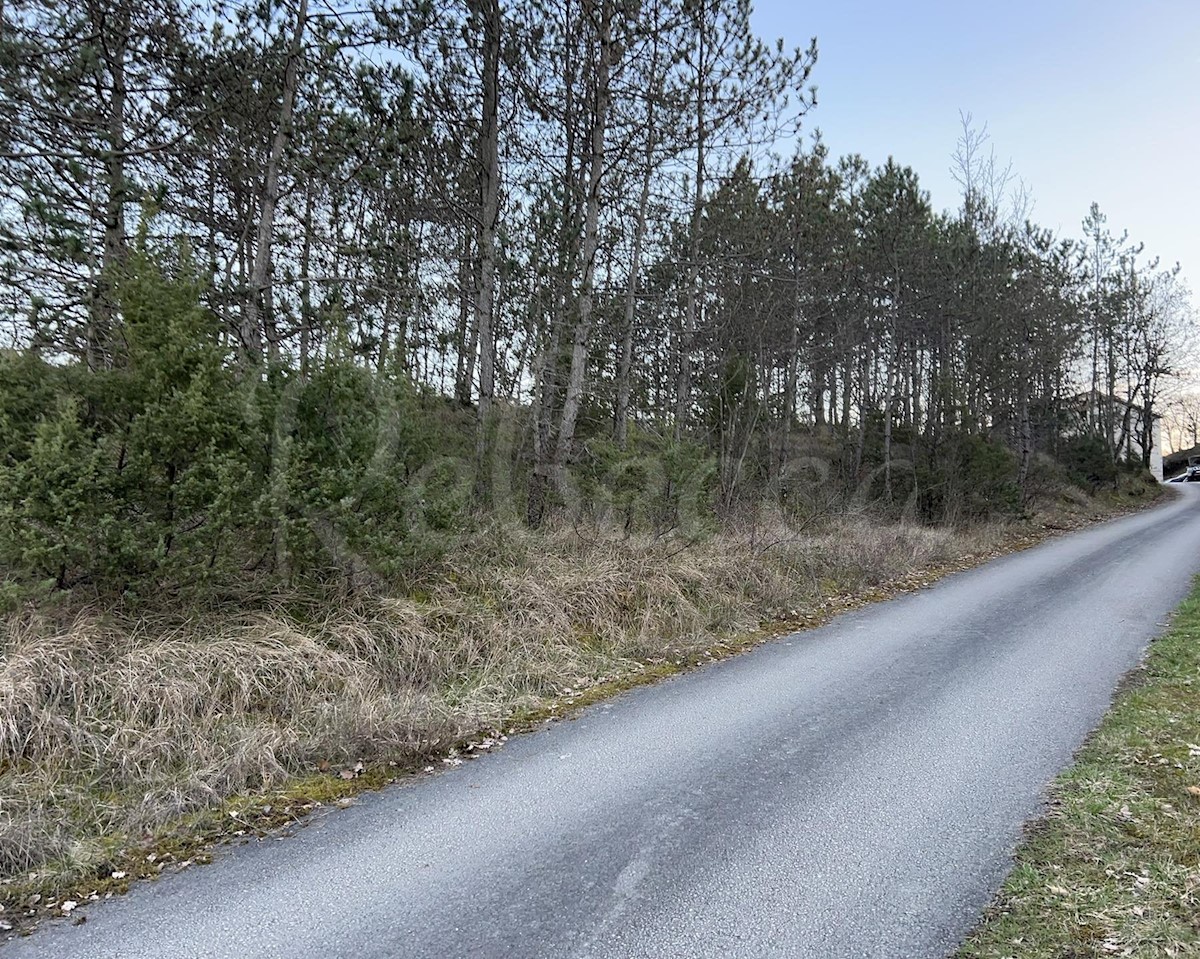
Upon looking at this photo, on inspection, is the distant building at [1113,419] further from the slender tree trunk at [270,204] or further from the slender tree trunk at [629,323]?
the slender tree trunk at [270,204]

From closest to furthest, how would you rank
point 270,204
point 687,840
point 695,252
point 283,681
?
point 687,840 < point 283,681 < point 270,204 < point 695,252

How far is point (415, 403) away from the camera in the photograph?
260 inches

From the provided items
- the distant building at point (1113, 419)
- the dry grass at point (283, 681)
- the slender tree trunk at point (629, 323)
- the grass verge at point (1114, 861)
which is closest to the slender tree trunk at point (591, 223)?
the slender tree trunk at point (629, 323)

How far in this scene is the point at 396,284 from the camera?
24.7ft

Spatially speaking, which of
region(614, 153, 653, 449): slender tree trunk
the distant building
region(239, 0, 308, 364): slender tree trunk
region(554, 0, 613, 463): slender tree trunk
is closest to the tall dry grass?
region(554, 0, 613, 463): slender tree trunk

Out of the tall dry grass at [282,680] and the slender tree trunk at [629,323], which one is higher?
the slender tree trunk at [629,323]

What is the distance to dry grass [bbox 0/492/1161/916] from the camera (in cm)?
350

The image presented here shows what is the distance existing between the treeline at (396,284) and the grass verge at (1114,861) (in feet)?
16.0

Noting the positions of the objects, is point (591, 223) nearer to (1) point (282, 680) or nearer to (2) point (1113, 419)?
(1) point (282, 680)

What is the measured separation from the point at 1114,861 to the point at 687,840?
1859 mm

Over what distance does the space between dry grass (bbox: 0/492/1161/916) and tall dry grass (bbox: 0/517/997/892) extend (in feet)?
0.04

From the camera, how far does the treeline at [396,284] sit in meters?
4.91

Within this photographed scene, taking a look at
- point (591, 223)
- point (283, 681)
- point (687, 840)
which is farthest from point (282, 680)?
point (591, 223)

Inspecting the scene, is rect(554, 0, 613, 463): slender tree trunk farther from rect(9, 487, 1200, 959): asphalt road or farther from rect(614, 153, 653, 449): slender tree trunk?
rect(9, 487, 1200, 959): asphalt road
